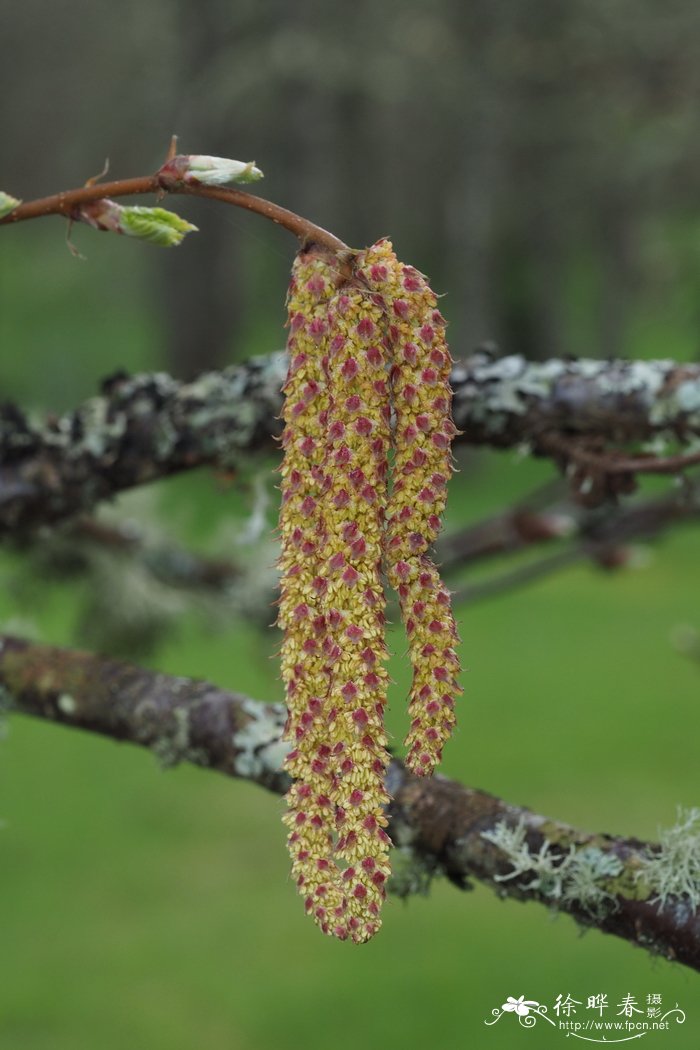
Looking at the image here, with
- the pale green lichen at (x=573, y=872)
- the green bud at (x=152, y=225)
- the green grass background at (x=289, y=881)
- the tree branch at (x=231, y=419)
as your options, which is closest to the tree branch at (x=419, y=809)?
the pale green lichen at (x=573, y=872)

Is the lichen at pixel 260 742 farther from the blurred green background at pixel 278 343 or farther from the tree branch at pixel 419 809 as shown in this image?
the blurred green background at pixel 278 343

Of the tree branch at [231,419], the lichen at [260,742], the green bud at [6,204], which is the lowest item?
the lichen at [260,742]

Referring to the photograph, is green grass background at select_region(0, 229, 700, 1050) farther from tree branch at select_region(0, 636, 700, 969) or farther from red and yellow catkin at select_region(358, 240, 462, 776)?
red and yellow catkin at select_region(358, 240, 462, 776)

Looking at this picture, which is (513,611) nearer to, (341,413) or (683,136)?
(683,136)

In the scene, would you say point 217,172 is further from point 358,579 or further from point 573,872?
point 573,872

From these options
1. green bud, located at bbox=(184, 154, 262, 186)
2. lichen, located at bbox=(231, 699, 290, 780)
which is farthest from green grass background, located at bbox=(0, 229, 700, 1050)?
green bud, located at bbox=(184, 154, 262, 186)

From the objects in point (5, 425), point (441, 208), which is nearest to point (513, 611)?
point (5, 425)
